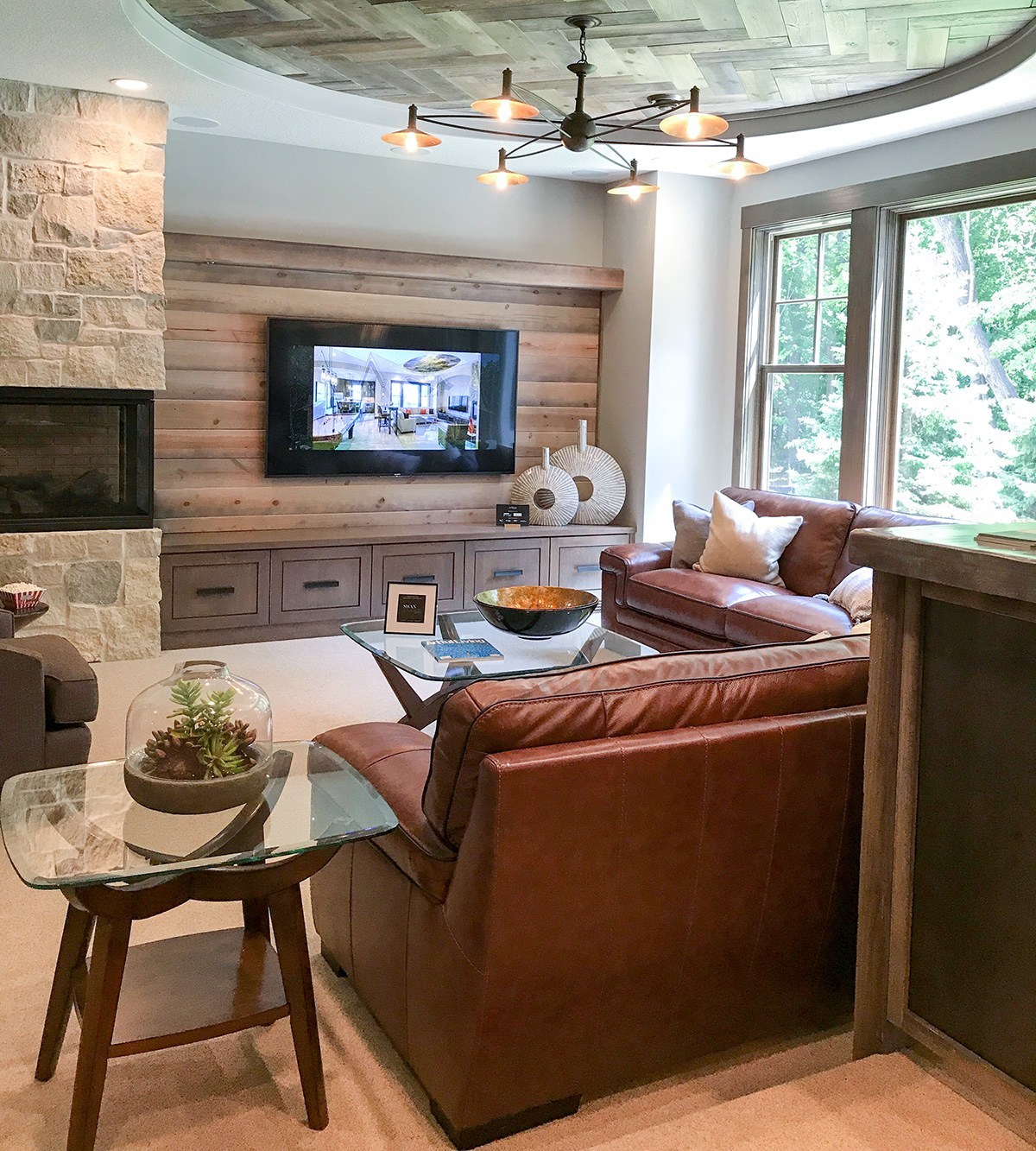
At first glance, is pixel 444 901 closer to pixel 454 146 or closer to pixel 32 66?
pixel 32 66

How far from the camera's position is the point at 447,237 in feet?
22.4

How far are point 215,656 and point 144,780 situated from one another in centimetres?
377

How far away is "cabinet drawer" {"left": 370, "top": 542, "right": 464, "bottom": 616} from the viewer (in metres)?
6.35

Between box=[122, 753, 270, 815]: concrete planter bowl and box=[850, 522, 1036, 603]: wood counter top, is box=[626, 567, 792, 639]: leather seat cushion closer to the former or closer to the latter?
box=[850, 522, 1036, 603]: wood counter top

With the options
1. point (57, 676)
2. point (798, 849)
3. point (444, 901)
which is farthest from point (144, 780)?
point (57, 676)

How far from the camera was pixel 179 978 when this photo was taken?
217 cm

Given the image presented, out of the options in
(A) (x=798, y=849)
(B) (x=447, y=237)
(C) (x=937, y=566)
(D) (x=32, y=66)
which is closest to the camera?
(C) (x=937, y=566)

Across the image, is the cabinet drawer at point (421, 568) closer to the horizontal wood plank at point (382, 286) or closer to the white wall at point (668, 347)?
the white wall at point (668, 347)

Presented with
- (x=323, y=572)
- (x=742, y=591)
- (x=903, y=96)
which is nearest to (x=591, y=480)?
(x=323, y=572)

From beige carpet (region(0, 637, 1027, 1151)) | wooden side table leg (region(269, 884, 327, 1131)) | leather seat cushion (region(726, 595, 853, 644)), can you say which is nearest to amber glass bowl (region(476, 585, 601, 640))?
leather seat cushion (region(726, 595, 853, 644))

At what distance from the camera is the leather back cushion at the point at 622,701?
1.90 m

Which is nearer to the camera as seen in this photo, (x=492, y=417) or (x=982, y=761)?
(x=982, y=761)

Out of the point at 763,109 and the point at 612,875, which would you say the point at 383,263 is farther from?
the point at 612,875

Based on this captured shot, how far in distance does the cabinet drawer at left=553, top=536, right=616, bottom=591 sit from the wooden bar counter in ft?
15.9
